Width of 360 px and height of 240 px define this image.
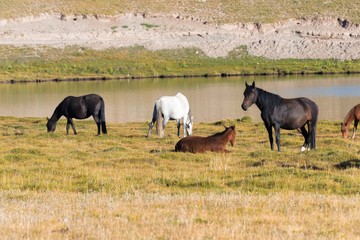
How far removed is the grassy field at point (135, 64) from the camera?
99.2 m

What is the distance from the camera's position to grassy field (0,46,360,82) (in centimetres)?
9925

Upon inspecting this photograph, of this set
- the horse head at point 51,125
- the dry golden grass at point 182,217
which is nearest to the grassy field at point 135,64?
the horse head at point 51,125

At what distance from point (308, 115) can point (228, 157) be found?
3.71 metres

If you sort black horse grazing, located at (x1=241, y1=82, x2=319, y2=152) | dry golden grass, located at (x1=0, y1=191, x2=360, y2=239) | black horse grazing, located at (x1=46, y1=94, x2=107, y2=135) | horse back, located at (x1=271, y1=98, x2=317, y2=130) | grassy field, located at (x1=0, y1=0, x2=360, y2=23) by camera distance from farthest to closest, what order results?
grassy field, located at (x1=0, y1=0, x2=360, y2=23) < black horse grazing, located at (x1=46, y1=94, x2=107, y2=135) < horse back, located at (x1=271, y1=98, x2=317, y2=130) < black horse grazing, located at (x1=241, y1=82, x2=319, y2=152) < dry golden grass, located at (x1=0, y1=191, x2=360, y2=239)

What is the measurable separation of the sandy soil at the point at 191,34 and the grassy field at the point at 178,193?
339 ft

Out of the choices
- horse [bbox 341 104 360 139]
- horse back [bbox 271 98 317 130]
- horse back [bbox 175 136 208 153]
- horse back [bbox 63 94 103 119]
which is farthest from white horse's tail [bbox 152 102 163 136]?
horse [bbox 341 104 360 139]

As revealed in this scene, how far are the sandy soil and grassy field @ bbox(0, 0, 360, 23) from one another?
94.2 inches

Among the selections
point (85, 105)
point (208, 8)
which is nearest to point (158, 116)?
point (85, 105)

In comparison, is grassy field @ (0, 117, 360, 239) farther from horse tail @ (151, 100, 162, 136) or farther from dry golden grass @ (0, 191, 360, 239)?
horse tail @ (151, 100, 162, 136)

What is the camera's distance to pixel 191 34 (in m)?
130

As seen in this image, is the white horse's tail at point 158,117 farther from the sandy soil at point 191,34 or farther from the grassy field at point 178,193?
the sandy soil at point 191,34

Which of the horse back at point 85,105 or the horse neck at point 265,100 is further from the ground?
the horse neck at point 265,100

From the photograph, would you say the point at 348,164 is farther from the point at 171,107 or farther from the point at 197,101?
the point at 197,101

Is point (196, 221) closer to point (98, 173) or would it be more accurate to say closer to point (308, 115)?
point (98, 173)
